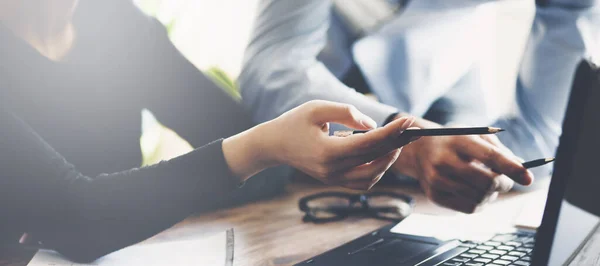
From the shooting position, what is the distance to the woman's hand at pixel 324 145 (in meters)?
0.38

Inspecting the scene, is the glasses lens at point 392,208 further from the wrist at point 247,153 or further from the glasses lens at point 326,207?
the wrist at point 247,153

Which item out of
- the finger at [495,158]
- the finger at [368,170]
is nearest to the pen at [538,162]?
the finger at [495,158]

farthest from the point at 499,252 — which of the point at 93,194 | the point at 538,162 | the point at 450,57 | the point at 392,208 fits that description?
the point at 450,57

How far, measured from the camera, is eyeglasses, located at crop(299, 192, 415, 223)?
600mm

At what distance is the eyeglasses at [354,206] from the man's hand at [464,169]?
46 mm

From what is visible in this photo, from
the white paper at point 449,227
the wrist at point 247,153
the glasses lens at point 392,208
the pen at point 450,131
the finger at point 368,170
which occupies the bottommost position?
the white paper at point 449,227

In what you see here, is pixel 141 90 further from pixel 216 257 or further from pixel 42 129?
pixel 216 257

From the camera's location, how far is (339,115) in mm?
383

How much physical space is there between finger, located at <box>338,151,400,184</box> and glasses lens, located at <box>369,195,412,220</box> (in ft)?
0.59

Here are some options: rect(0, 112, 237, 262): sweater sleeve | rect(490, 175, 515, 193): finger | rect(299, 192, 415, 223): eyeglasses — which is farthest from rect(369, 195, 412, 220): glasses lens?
rect(0, 112, 237, 262): sweater sleeve

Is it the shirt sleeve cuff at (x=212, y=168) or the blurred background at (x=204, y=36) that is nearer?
the shirt sleeve cuff at (x=212, y=168)

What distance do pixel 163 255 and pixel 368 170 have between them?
0.61 feet

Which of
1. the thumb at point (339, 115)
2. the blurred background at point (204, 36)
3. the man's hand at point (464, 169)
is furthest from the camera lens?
the blurred background at point (204, 36)

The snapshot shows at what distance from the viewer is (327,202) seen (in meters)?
0.67
